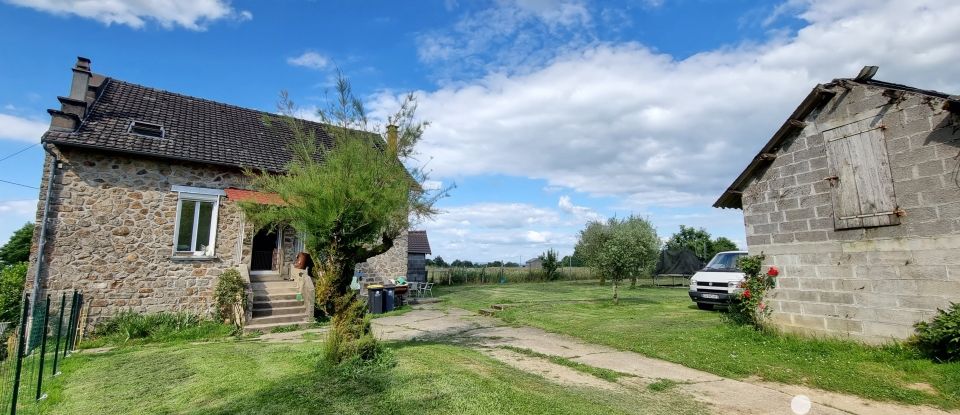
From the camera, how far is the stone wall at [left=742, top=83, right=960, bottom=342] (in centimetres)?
636

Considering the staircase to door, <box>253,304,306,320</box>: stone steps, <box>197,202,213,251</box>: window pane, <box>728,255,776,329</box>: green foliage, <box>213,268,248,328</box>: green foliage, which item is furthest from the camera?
<box>197,202,213,251</box>: window pane

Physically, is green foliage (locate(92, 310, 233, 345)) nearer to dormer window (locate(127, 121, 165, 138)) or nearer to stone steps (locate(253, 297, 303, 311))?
stone steps (locate(253, 297, 303, 311))

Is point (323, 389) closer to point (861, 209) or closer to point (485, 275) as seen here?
point (861, 209)

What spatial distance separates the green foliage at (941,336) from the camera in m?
5.91

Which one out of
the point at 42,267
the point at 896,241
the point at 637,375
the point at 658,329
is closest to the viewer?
the point at 637,375

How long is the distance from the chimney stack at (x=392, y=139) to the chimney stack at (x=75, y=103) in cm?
967

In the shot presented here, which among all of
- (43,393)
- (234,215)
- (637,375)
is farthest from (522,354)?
(234,215)

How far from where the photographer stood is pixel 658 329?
995 cm

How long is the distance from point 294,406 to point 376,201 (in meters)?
3.36

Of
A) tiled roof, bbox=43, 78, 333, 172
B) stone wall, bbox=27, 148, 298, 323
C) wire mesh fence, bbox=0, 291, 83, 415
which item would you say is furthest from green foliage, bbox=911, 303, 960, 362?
stone wall, bbox=27, 148, 298, 323

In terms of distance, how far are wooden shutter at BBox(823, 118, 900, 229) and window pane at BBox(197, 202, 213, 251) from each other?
15085mm

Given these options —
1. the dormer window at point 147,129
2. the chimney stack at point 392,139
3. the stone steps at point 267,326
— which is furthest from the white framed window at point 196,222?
the chimney stack at point 392,139

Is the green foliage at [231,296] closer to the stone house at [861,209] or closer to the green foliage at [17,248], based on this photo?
the stone house at [861,209]

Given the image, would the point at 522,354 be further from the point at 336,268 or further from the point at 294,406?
the point at 294,406
